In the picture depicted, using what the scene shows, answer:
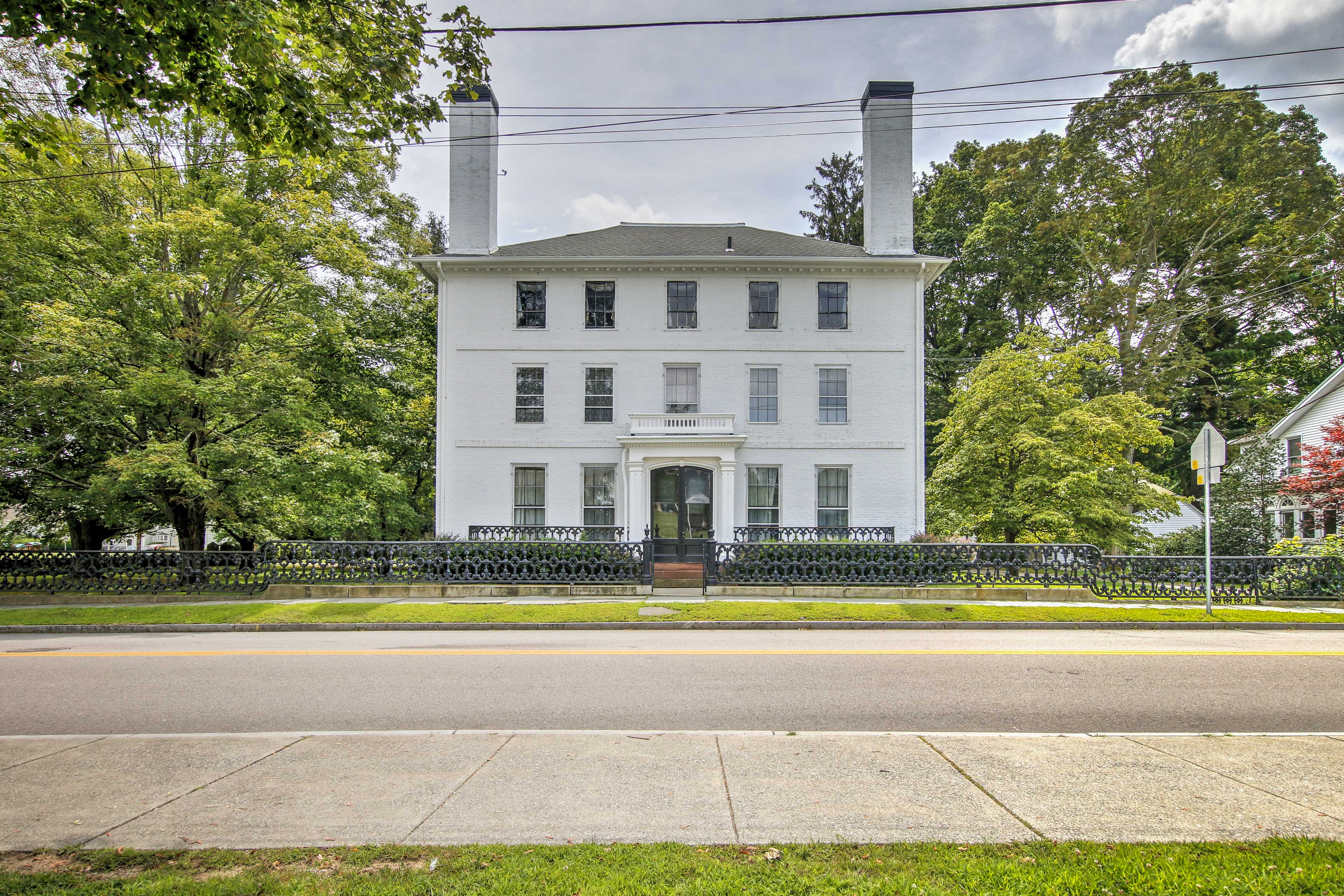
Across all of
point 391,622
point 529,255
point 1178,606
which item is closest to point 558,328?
point 529,255

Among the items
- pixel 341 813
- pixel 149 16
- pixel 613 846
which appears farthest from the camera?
pixel 149 16

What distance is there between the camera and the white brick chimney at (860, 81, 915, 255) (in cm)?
2116

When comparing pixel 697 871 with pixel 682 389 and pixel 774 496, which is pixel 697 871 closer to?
pixel 774 496

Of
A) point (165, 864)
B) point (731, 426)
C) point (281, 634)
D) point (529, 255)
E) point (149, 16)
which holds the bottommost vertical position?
point (281, 634)

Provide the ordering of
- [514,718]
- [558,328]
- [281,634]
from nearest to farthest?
[514,718], [281,634], [558,328]

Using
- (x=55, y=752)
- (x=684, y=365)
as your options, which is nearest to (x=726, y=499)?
(x=684, y=365)

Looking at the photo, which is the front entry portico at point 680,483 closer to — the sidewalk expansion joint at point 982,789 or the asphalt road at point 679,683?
the asphalt road at point 679,683

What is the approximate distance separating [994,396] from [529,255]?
1535 cm

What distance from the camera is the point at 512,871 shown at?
3270mm

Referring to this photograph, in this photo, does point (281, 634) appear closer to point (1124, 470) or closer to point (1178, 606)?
point (1178, 606)

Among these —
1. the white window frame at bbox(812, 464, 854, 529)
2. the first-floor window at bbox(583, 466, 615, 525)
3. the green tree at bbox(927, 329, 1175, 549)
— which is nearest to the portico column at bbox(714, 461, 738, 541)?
the white window frame at bbox(812, 464, 854, 529)

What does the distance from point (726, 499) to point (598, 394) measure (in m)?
5.43

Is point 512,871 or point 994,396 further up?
point 994,396

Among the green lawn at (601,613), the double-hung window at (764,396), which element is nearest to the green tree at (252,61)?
the green lawn at (601,613)
